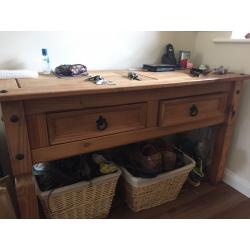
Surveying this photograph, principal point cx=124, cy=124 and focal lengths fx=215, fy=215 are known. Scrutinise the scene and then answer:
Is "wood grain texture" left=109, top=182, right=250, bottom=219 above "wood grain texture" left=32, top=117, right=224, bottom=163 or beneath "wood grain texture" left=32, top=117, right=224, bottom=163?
beneath

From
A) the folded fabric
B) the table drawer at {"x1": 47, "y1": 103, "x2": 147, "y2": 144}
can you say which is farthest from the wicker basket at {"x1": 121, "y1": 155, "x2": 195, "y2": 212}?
the folded fabric

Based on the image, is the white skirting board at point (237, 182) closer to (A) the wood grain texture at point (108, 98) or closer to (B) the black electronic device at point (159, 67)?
(A) the wood grain texture at point (108, 98)

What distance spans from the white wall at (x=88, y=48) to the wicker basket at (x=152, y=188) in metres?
0.66

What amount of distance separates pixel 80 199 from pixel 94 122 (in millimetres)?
415

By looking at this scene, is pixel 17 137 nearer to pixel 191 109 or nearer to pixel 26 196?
pixel 26 196

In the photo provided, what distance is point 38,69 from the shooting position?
1.12 m

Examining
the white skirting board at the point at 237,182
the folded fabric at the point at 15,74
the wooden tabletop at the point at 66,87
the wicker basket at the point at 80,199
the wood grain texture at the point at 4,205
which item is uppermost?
the folded fabric at the point at 15,74

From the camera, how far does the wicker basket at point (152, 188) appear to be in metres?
1.11

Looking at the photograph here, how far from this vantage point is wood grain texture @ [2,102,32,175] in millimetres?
673

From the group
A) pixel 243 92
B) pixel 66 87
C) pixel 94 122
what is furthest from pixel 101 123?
pixel 243 92

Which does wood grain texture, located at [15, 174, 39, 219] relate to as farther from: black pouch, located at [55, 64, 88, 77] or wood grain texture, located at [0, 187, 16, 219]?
black pouch, located at [55, 64, 88, 77]

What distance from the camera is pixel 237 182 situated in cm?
139

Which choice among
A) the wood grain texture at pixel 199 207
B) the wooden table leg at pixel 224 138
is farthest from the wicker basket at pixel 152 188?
the wooden table leg at pixel 224 138

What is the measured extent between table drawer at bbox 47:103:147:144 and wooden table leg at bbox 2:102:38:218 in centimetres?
9
